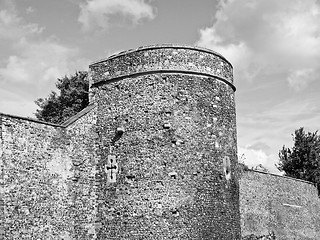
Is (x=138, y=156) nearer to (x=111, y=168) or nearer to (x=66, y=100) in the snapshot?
(x=111, y=168)

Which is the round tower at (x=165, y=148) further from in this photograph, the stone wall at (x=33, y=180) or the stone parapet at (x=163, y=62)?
the stone wall at (x=33, y=180)

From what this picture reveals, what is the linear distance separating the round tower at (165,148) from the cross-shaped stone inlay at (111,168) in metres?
0.03

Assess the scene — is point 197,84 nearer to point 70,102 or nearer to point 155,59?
point 155,59

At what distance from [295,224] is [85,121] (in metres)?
12.7

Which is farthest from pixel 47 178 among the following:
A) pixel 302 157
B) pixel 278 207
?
pixel 302 157

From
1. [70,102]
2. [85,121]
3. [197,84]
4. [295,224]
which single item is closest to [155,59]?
[197,84]

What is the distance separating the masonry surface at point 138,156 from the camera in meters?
13.1

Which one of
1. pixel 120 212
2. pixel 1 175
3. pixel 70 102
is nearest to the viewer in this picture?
pixel 1 175

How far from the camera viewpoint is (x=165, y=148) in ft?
45.3

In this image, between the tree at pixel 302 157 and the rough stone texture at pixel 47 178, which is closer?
the rough stone texture at pixel 47 178

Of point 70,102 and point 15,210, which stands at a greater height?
point 70,102

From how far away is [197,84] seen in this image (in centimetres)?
1452

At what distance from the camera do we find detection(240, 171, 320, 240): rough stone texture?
65.2ft

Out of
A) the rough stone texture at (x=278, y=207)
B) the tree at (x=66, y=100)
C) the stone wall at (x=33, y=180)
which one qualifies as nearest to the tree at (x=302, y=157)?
the rough stone texture at (x=278, y=207)
